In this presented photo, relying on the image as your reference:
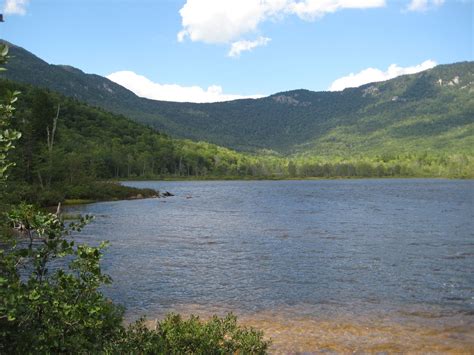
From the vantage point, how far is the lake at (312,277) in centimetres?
1709

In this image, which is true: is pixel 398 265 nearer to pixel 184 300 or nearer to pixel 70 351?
pixel 184 300

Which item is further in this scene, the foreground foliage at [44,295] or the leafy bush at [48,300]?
the leafy bush at [48,300]

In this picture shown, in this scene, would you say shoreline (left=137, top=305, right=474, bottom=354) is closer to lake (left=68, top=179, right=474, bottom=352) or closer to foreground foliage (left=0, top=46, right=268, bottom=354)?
lake (left=68, top=179, right=474, bottom=352)

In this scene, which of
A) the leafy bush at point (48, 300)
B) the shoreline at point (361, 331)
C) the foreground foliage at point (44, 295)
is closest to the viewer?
the foreground foliage at point (44, 295)

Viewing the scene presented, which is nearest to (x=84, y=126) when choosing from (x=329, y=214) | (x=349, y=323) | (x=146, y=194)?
(x=146, y=194)

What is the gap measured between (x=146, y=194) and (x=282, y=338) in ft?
269

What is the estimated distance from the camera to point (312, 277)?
25.8 metres

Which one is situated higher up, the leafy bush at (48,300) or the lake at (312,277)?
the leafy bush at (48,300)

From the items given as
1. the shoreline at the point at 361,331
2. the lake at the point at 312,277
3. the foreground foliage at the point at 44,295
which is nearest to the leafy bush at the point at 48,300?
the foreground foliage at the point at 44,295

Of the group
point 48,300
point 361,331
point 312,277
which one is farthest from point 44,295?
point 312,277

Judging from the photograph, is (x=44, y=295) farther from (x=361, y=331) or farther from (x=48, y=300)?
(x=361, y=331)

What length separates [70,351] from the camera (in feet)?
24.1

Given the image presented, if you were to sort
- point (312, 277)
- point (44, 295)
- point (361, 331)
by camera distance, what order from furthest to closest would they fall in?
point (312, 277)
point (361, 331)
point (44, 295)

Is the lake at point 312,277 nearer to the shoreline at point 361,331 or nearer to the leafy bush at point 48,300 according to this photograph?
the shoreline at point 361,331
